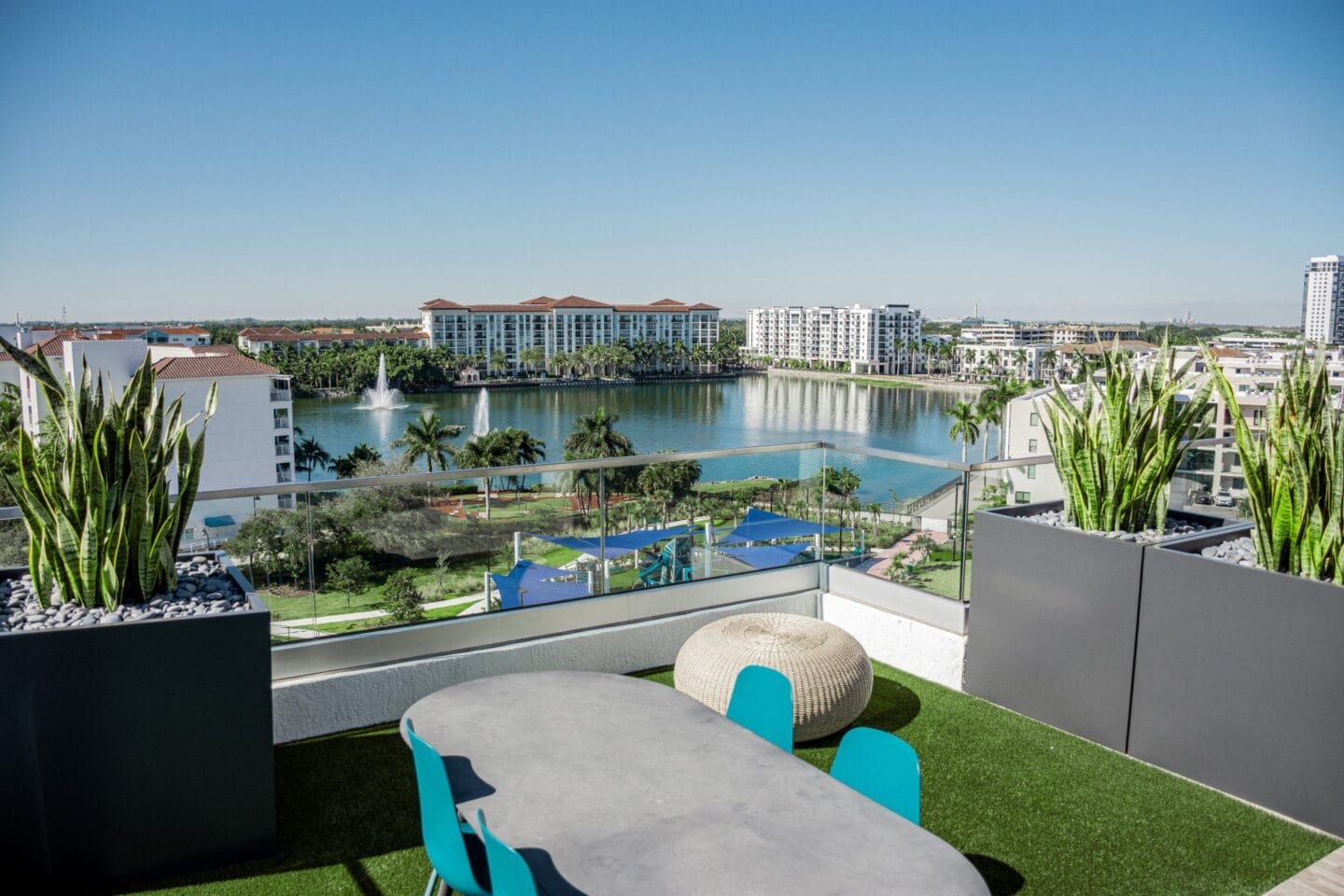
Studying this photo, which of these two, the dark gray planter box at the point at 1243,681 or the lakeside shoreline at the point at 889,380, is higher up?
the dark gray planter box at the point at 1243,681

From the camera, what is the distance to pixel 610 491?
173 inches

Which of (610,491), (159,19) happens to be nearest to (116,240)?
(159,19)

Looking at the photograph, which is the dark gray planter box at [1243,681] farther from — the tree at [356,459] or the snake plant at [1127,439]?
the tree at [356,459]

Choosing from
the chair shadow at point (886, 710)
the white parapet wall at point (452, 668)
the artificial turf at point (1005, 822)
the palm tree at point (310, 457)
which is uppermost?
the white parapet wall at point (452, 668)

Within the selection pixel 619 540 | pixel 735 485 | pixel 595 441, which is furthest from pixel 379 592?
pixel 595 441

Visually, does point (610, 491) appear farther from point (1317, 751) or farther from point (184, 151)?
point (184, 151)

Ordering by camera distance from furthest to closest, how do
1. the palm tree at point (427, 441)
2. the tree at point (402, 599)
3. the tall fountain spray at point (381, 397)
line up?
the tall fountain spray at point (381, 397)
the palm tree at point (427, 441)
the tree at point (402, 599)

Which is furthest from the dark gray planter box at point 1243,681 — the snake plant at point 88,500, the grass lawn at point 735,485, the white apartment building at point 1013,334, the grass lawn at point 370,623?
the white apartment building at point 1013,334

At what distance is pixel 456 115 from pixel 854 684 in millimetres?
81474

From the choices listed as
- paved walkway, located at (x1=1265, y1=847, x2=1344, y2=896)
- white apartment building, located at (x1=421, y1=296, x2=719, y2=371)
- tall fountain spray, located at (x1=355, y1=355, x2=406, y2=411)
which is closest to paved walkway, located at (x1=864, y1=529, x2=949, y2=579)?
paved walkway, located at (x1=1265, y1=847, x2=1344, y2=896)

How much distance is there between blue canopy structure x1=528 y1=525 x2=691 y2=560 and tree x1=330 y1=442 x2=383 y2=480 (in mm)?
44138

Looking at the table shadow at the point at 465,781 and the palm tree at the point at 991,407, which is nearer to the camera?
the table shadow at the point at 465,781

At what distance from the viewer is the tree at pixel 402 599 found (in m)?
3.81

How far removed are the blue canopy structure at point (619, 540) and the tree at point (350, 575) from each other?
0.72 m
